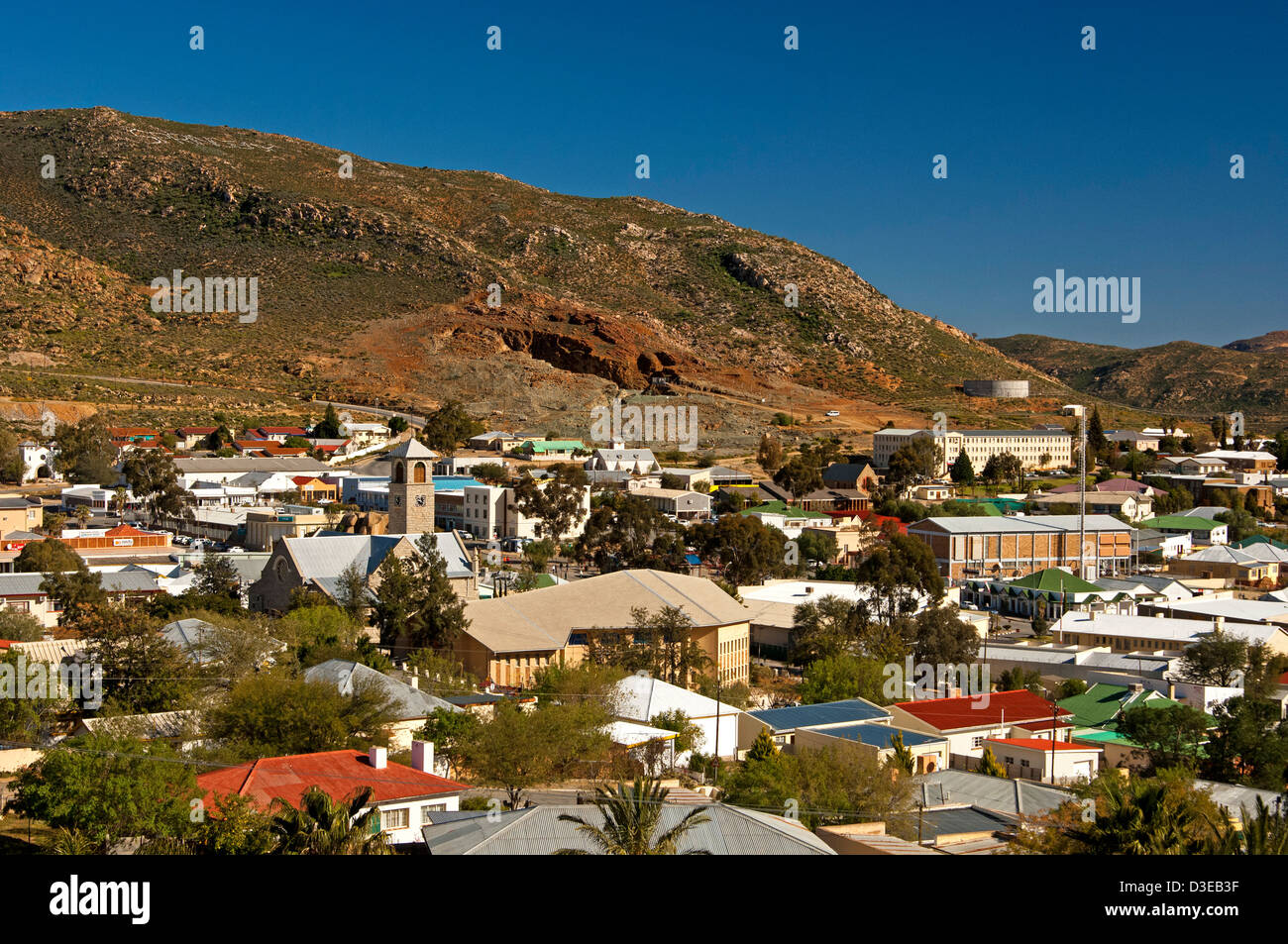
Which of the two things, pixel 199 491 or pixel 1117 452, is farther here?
pixel 1117 452

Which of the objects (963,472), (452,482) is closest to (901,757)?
(452,482)

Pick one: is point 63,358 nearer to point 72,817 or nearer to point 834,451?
point 834,451

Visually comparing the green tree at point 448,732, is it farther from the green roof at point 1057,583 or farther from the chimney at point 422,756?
the green roof at point 1057,583

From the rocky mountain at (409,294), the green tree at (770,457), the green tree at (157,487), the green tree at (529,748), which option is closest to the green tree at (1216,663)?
the green tree at (529,748)

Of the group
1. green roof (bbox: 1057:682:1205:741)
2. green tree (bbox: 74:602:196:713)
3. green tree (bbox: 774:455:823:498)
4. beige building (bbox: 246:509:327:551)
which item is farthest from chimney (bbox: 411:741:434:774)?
green tree (bbox: 774:455:823:498)

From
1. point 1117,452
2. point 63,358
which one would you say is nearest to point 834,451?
point 1117,452

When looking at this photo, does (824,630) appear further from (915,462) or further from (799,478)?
(915,462)
